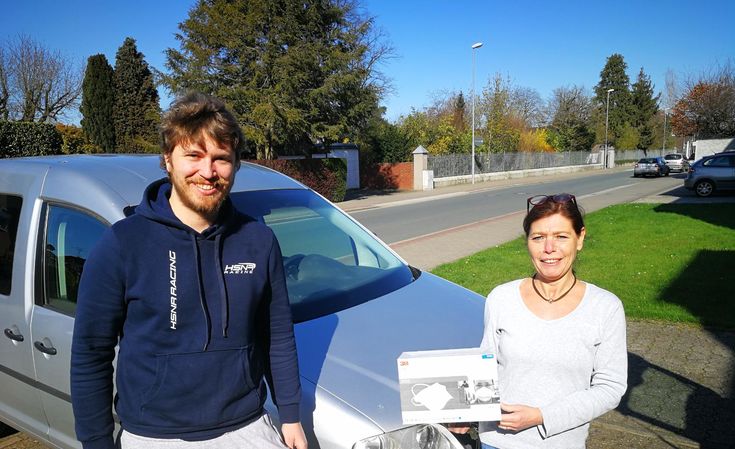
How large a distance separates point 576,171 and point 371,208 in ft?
122

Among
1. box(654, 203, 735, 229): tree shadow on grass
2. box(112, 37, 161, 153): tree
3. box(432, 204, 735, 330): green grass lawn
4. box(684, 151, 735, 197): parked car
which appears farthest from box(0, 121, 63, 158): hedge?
box(684, 151, 735, 197): parked car

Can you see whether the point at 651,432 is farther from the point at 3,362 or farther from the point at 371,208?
the point at 371,208

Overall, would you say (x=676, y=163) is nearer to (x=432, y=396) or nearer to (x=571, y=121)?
(x=571, y=121)

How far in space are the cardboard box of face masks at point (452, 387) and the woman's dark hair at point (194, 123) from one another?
0.91m

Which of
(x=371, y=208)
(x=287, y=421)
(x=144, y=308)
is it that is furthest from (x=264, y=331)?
(x=371, y=208)

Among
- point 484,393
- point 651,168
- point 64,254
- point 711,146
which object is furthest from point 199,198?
point 711,146

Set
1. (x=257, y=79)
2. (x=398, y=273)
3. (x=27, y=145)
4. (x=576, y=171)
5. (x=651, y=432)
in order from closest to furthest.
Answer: (x=398, y=273)
(x=651, y=432)
(x=27, y=145)
(x=257, y=79)
(x=576, y=171)

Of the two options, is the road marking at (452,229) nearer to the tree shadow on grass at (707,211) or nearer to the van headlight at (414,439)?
the tree shadow on grass at (707,211)

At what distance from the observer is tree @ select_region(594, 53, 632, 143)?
72450 millimetres

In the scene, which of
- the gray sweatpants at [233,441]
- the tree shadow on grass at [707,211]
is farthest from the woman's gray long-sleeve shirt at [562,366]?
the tree shadow on grass at [707,211]

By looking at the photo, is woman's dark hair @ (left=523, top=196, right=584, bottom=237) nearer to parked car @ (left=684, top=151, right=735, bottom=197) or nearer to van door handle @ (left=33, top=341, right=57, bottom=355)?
van door handle @ (left=33, top=341, right=57, bottom=355)

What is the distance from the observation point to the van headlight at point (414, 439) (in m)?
1.69

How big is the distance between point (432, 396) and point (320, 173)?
2111cm

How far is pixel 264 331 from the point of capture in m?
1.77
